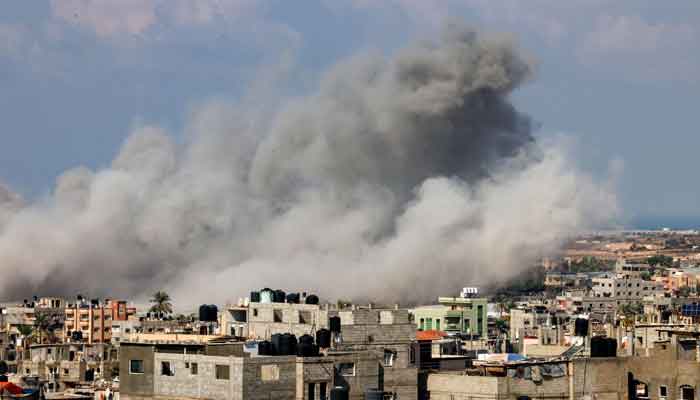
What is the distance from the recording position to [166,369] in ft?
76.1

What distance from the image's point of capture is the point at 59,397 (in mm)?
28766

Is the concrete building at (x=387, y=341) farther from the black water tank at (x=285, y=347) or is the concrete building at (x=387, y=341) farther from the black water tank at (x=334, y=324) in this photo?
the black water tank at (x=285, y=347)

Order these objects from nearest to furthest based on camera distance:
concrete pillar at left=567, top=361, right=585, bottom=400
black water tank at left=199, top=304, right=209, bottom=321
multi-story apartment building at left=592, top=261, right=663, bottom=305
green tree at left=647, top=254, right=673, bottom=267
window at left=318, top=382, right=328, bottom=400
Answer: window at left=318, top=382, right=328, bottom=400 < concrete pillar at left=567, top=361, right=585, bottom=400 < black water tank at left=199, top=304, right=209, bottom=321 < multi-story apartment building at left=592, top=261, right=663, bottom=305 < green tree at left=647, top=254, right=673, bottom=267

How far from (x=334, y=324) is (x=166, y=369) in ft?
11.4

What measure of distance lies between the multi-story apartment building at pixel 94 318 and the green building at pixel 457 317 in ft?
29.3

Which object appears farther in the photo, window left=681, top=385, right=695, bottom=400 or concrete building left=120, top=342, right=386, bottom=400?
window left=681, top=385, right=695, bottom=400

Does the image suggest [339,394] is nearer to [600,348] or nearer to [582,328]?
[600,348]

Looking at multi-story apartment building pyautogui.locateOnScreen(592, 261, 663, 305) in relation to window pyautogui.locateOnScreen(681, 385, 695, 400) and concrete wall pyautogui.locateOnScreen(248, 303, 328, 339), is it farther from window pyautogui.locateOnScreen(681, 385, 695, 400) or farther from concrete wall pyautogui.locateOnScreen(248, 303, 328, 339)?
window pyautogui.locateOnScreen(681, 385, 695, 400)

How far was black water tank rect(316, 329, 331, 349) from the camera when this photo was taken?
962 inches

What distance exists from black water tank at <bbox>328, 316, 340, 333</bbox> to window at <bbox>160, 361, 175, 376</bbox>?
3.13 meters

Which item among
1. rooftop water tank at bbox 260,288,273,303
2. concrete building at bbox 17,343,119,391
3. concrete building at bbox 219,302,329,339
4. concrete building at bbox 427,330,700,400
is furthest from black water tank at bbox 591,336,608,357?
concrete building at bbox 17,343,119,391

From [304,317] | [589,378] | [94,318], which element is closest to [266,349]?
[589,378]

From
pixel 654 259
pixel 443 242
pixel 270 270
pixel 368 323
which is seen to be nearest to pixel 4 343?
pixel 368 323

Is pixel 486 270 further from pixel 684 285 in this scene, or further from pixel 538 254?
pixel 684 285
